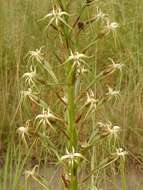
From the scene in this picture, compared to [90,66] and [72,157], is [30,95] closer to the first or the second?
[72,157]

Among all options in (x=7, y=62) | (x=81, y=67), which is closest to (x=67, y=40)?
(x=81, y=67)

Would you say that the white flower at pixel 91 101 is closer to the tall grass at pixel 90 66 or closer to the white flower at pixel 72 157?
the white flower at pixel 72 157

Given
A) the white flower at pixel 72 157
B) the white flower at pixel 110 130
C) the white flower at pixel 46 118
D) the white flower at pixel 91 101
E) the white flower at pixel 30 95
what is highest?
the white flower at pixel 30 95

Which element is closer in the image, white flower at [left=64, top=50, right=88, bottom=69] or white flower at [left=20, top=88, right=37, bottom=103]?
white flower at [left=64, top=50, right=88, bottom=69]

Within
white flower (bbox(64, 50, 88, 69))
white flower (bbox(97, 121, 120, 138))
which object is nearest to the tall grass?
white flower (bbox(97, 121, 120, 138))

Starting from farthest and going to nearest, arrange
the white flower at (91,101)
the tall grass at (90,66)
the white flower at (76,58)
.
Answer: the tall grass at (90,66) → the white flower at (91,101) → the white flower at (76,58)

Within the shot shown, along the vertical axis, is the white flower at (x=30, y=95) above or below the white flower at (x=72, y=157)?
above

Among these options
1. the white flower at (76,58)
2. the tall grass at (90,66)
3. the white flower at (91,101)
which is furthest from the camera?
the tall grass at (90,66)

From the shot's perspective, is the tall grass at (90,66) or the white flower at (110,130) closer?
the white flower at (110,130)

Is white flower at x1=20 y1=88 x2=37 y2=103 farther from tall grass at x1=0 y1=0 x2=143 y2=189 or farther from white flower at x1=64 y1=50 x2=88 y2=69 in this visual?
tall grass at x1=0 y1=0 x2=143 y2=189

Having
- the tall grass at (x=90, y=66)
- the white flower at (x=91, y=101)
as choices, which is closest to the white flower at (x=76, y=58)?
the white flower at (x=91, y=101)

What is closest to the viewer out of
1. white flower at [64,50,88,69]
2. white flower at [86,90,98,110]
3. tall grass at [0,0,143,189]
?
white flower at [64,50,88,69]
